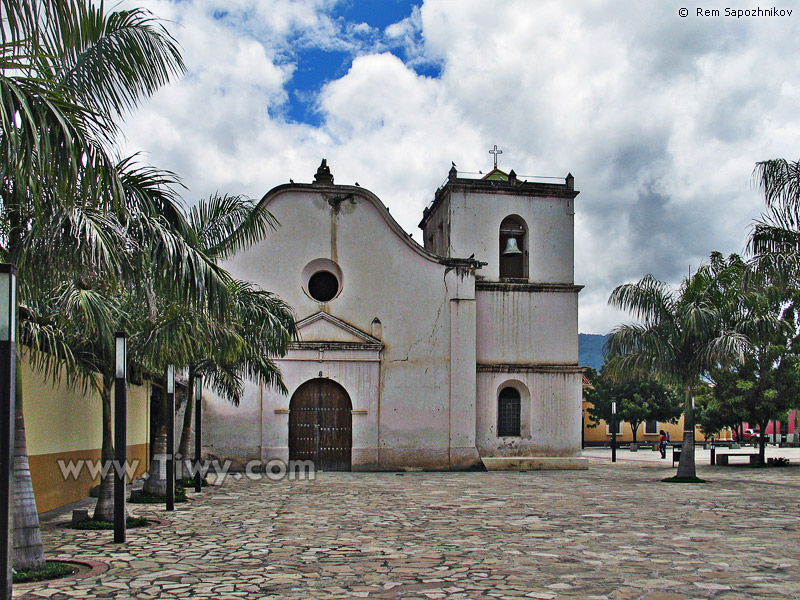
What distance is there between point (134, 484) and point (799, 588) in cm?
1311

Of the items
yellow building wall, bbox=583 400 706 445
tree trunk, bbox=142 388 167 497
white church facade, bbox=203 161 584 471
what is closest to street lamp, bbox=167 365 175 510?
tree trunk, bbox=142 388 167 497

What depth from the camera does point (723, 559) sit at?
8.69 metres

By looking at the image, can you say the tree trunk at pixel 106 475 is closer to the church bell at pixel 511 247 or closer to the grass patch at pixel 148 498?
the grass patch at pixel 148 498

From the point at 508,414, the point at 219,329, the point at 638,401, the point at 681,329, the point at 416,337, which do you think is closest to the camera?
the point at 219,329

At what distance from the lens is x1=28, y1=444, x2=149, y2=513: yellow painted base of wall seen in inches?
460

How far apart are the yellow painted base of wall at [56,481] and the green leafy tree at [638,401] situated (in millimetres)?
35129

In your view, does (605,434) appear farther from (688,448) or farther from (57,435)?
(57,435)

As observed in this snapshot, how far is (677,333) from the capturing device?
64.0ft

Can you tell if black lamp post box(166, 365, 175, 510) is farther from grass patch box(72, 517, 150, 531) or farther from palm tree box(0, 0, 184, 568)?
palm tree box(0, 0, 184, 568)

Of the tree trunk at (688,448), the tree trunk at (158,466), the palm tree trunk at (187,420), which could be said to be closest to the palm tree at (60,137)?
the tree trunk at (158,466)

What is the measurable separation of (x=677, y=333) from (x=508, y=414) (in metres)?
5.72

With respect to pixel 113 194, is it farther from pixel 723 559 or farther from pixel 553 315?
pixel 553 315

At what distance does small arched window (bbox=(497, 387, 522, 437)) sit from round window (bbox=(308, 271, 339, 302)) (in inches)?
223

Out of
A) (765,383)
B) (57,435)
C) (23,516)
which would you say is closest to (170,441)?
(57,435)
